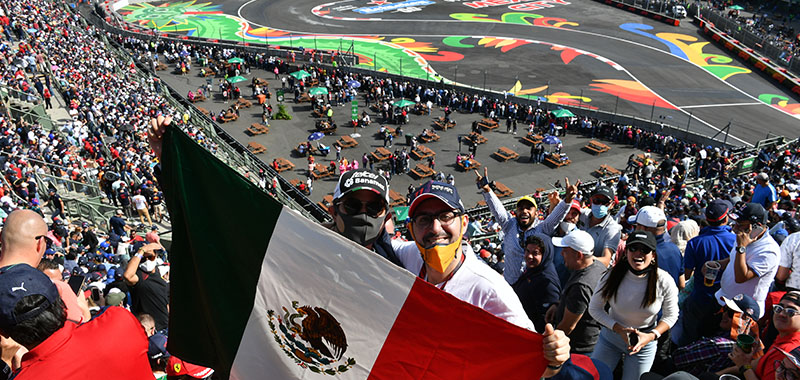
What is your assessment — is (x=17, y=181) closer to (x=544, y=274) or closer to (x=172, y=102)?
(x=544, y=274)

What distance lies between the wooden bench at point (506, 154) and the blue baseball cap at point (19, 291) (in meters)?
28.9

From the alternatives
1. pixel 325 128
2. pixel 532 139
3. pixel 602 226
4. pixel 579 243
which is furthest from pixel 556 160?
pixel 579 243

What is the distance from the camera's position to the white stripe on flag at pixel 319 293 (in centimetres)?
363

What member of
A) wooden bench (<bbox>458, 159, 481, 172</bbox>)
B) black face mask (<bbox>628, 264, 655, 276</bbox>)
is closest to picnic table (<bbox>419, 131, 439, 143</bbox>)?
wooden bench (<bbox>458, 159, 481, 172</bbox>)

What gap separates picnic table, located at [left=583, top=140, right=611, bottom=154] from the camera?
105 feet

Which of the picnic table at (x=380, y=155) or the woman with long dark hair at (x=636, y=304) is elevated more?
the woman with long dark hair at (x=636, y=304)

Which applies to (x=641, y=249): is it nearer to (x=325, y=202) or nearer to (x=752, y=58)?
(x=325, y=202)

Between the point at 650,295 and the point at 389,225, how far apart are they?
2.42 metres

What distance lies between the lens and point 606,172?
1153 inches

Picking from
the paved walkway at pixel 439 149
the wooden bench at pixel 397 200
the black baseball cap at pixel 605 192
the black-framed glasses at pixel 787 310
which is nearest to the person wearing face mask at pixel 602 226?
the black baseball cap at pixel 605 192

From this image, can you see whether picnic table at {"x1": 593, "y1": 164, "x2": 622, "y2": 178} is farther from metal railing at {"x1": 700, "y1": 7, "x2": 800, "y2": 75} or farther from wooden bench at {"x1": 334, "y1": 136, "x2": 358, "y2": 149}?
metal railing at {"x1": 700, "y1": 7, "x2": 800, "y2": 75}

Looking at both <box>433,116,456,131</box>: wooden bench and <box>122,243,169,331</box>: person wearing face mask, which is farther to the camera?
<box>433,116,456,131</box>: wooden bench

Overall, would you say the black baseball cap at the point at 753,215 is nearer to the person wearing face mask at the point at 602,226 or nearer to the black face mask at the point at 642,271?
the person wearing face mask at the point at 602,226

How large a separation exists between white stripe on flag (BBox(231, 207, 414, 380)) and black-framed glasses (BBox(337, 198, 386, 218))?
788 mm
